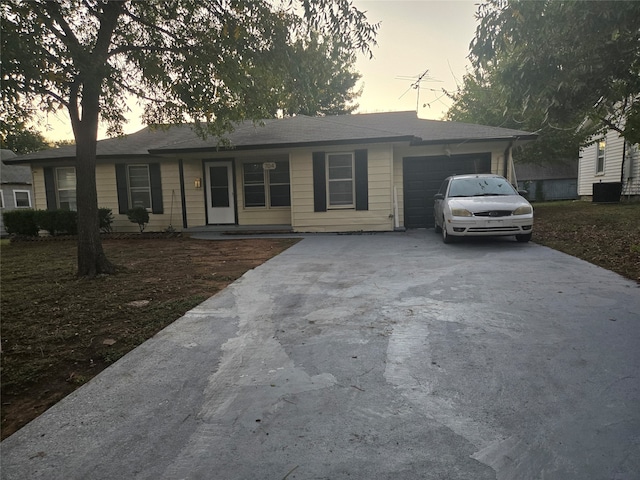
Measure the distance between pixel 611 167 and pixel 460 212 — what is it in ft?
48.6

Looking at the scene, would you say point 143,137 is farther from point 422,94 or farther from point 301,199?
point 422,94

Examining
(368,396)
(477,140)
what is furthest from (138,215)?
(368,396)

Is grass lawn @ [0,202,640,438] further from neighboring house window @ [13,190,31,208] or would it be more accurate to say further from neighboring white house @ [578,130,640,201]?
neighboring house window @ [13,190,31,208]

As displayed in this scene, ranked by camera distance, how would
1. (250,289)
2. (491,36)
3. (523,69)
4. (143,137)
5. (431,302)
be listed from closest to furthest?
1. (431,302)
2. (250,289)
3. (491,36)
4. (523,69)
5. (143,137)

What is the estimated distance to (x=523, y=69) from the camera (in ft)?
22.4

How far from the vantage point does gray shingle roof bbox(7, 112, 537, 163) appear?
11.6m

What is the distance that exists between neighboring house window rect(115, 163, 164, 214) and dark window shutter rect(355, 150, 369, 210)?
7.00 m

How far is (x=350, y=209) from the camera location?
40.1 ft

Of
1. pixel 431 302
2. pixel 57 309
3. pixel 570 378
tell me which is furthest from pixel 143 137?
pixel 570 378

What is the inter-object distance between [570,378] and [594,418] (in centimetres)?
51

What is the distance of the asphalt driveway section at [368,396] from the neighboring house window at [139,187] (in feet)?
33.9

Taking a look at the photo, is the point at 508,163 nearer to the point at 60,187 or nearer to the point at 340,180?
the point at 340,180

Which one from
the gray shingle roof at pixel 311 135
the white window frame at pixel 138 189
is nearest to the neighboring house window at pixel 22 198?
the gray shingle roof at pixel 311 135

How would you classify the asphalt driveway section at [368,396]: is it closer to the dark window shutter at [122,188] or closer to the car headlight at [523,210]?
the car headlight at [523,210]
